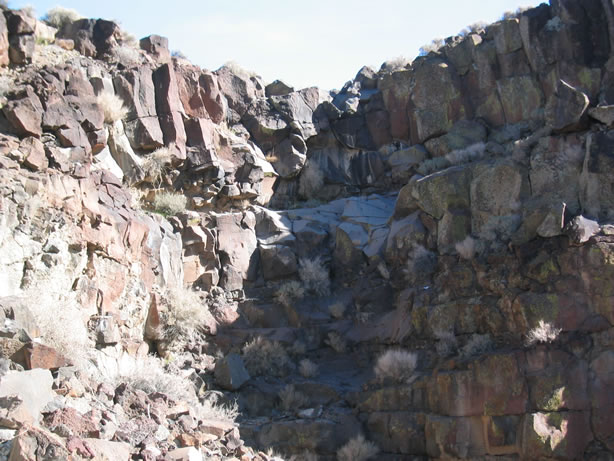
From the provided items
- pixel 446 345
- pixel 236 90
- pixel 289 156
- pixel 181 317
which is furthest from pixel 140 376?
pixel 236 90

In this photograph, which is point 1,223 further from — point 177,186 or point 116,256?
point 177,186

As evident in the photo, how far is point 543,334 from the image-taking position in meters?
11.7

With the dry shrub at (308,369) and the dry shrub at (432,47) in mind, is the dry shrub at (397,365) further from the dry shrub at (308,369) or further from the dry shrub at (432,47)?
the dry shrub at (432,47)

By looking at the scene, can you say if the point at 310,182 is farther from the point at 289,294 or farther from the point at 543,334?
the point at 543,334

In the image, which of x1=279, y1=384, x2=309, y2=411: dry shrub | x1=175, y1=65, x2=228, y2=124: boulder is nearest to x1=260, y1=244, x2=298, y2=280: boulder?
x1=279, y1=384, x2=309, y2=411: dry shrub

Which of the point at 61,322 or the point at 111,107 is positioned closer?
the point at 61,322

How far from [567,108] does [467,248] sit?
397cm

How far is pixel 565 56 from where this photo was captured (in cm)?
1931

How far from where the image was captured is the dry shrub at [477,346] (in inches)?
495

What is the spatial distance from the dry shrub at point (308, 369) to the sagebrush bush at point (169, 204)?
5.51 metres

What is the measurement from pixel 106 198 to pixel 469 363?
827 cm

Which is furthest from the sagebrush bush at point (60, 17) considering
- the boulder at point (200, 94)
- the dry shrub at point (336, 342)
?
the dry shrub at point (336, 342)

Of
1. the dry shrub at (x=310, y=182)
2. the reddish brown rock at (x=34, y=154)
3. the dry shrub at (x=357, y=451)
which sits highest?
the dry shrub at (x=310, y=182)

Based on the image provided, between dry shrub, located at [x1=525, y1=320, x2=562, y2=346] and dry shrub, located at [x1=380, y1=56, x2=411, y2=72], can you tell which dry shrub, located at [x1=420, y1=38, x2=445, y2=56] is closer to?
dry shrub, located at [x1=380, y1=56, x2=411, y2=72]
